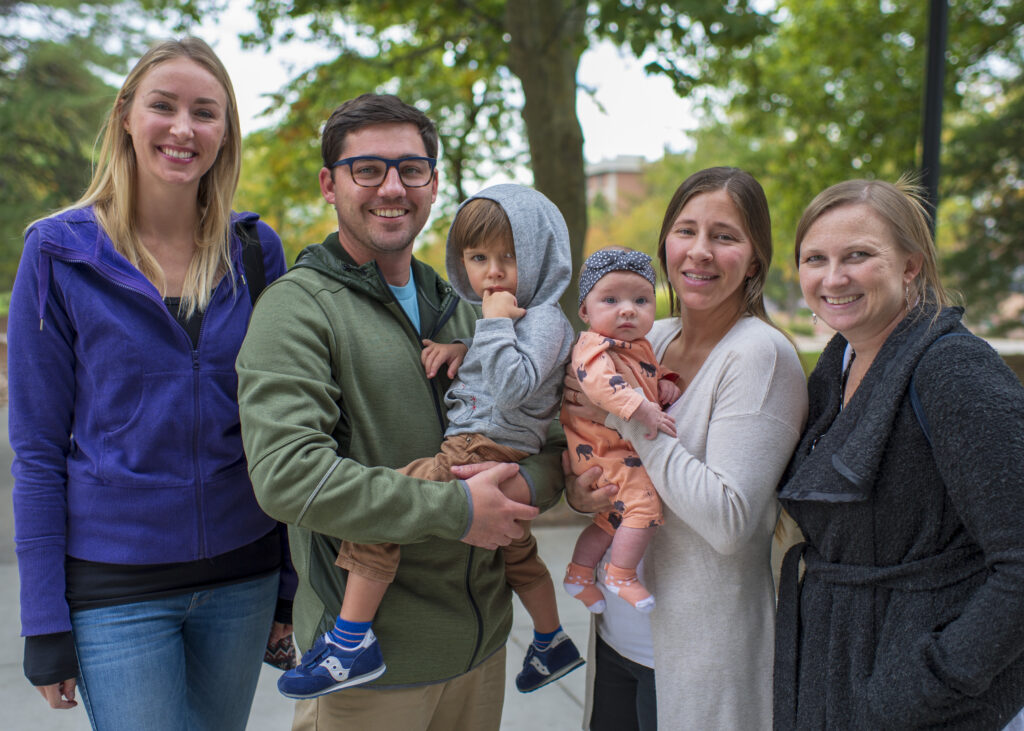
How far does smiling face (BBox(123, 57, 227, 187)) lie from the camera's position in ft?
7.33

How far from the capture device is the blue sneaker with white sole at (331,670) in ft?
6.63

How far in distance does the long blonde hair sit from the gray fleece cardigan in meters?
1.70

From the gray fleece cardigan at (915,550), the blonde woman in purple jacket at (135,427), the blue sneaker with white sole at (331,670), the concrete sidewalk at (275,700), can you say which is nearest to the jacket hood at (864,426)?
the gray fleece cardigan at (915,550)

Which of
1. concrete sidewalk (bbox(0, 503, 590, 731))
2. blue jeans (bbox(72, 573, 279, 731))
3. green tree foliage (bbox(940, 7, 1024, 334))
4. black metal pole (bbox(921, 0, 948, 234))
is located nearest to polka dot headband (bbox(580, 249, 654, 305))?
blue jeans (bbox(72, 573, 279, 731))

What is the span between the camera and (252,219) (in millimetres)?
2566

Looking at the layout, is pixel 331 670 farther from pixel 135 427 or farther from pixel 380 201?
pixel 380 201

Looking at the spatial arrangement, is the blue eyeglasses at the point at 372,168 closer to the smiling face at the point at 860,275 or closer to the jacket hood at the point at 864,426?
the smiling face at the point at 860,275

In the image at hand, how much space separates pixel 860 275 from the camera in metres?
1.91

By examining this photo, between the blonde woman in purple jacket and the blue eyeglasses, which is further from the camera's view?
the blue eyeglasses

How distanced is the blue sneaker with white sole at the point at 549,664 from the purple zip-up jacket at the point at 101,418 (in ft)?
3.40

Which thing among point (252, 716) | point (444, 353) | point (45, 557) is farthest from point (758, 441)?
point (252, 716)

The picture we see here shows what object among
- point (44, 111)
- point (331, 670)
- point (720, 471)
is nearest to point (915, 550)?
point (720, 471)

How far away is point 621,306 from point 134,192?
1.45 m

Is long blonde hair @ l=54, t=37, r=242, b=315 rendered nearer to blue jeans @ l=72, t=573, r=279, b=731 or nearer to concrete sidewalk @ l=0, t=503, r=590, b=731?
blue jeans @ l=72, t=573, r=279, b=731
